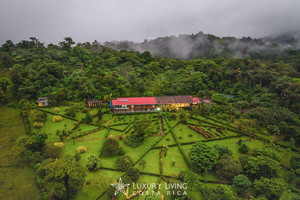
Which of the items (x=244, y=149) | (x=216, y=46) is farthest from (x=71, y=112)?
(x=216, y=46)

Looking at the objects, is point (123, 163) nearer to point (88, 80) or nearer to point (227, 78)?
point (88, 80)

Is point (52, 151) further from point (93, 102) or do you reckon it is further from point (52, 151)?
point (93, 102)

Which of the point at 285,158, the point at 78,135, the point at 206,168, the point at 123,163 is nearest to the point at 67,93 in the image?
the point at 78,135

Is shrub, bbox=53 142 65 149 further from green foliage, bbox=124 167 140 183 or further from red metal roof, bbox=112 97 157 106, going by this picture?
red metal roof, bbox=112 97 157 106

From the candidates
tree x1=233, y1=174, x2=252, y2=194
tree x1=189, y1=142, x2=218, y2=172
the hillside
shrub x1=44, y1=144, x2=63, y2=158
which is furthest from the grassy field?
the hillside

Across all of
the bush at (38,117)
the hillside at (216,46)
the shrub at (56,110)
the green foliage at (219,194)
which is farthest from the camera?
the hillside at (216,46)

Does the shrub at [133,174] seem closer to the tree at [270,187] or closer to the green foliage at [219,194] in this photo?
the green foliage at [219,194]

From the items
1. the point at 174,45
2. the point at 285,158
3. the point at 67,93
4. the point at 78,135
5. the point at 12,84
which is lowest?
the point at 285,158

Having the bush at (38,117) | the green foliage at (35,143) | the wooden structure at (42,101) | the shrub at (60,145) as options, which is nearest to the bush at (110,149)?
the shrub at (60,145)
